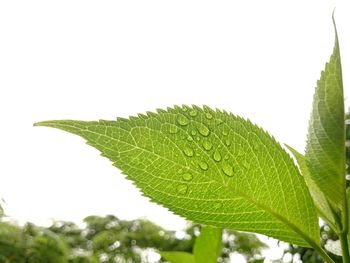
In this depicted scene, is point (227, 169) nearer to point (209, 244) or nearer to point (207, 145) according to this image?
point (207, 145)

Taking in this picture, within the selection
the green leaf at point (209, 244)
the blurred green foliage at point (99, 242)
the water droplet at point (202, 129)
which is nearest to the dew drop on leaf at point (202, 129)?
the water droplet at point (202, 129)

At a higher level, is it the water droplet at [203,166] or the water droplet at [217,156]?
the water droplet at [217,156]

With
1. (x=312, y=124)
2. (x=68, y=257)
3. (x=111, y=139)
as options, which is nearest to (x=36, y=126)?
(x=111, y=139)

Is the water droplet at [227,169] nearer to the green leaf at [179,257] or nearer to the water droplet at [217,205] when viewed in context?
the water droplet at [217,205]

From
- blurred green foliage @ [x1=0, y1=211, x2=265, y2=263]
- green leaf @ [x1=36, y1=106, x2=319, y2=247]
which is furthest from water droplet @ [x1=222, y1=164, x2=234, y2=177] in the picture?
blurred green foliage @ [x1=0, y1=211, x2=265, y2=263]

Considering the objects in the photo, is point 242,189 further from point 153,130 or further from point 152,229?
point 152,229

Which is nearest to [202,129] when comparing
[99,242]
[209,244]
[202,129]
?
[202,129]

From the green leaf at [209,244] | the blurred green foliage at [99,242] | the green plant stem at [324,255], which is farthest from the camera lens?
the blurred green foliage at [99,242]
